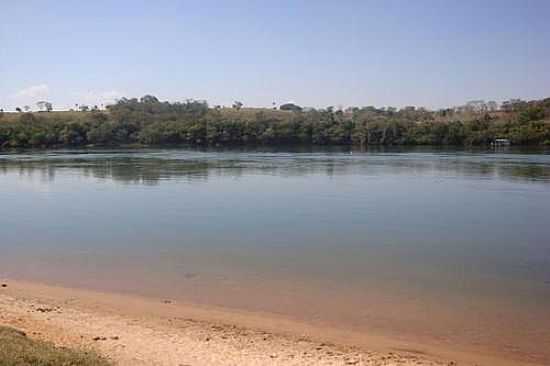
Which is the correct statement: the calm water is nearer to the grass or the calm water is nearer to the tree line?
the grass

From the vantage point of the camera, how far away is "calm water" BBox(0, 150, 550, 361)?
40.0ft

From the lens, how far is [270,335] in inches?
403

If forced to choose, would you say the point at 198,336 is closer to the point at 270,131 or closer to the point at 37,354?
the point at 37,354

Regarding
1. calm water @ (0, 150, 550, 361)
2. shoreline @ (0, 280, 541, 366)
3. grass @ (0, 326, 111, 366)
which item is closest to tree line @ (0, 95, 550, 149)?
calm water @ (0, 150, 550, 361)

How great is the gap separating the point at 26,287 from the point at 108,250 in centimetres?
487

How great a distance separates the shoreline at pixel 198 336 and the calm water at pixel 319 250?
0.75 metres

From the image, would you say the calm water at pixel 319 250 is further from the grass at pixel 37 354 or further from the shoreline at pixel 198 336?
the grass at pixel 37 354

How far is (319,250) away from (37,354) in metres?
11.8

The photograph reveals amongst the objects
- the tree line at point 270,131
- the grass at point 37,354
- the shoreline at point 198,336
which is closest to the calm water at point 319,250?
the shoreline at point 198,336

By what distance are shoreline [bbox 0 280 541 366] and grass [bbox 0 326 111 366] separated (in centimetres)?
67

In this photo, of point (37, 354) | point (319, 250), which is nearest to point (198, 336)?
point (37, 354)

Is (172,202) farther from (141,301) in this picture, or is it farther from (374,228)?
(141,301)

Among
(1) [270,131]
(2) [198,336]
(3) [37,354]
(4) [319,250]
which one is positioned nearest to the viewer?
(3) [37,354]

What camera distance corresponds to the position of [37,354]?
7.19m
